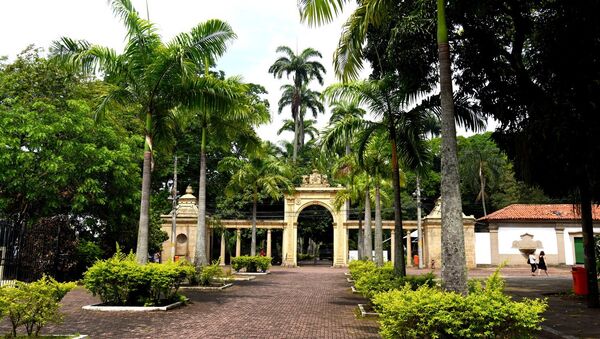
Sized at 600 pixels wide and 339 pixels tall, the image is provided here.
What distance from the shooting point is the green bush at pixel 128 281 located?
12.4m

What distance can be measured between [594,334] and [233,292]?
12.0 m

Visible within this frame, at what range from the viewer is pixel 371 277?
496 inches

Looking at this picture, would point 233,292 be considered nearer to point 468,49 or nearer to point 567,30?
point 468,49

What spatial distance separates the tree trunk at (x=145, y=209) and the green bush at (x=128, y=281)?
1003mm

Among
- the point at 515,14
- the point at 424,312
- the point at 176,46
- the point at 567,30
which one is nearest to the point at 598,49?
the point at 567,30

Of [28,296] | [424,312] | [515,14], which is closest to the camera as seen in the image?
[424,312]

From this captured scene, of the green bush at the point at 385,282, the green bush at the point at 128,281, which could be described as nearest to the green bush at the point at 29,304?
the green bush at the point at 128,281

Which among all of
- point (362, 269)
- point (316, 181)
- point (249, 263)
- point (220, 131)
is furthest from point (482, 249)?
point (220, 131)

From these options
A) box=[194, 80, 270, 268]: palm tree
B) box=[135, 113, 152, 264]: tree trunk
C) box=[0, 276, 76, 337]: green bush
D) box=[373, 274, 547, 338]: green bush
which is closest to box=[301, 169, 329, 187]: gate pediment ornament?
→ box=[194, 80, 270, 268]: palm tree

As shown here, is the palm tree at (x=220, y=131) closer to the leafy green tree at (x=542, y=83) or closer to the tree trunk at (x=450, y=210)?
the leafy green tree at (x=542, y=83)

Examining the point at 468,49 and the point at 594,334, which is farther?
the point at 468,49

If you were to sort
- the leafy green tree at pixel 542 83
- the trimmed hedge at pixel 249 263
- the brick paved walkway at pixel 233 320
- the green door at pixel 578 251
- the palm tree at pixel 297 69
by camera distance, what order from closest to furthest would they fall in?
the brick paved walkway at pixel 233 320, the leafy green tree at pixel 542 83, the trimmed hedge at pixel 249 263, the green door at pixel 578 251, the palm tree at pixel 297 69

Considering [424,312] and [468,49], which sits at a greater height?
[468,49]

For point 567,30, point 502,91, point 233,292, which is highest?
point 567,30
